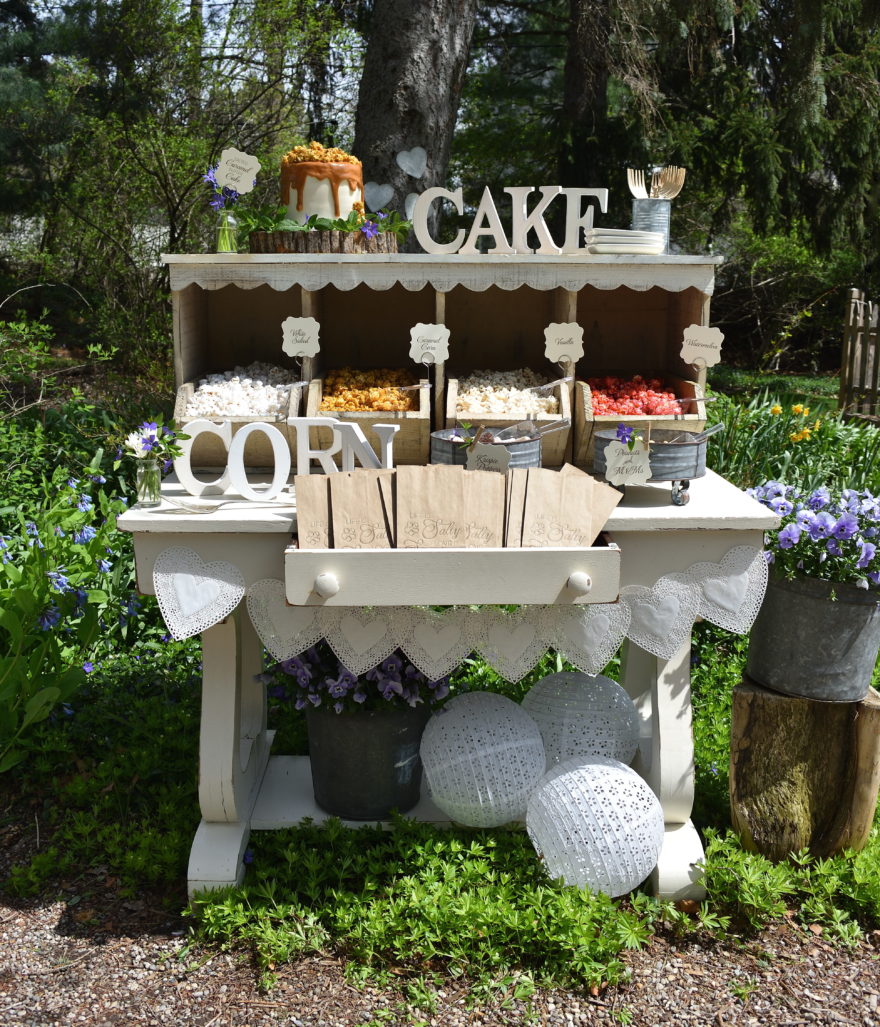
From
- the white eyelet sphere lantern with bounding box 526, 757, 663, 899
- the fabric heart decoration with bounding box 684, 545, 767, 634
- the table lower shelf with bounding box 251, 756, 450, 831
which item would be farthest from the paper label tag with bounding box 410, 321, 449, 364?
the table lower shelf with bounding box 251, 756, 450, 831

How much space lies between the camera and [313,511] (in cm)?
210

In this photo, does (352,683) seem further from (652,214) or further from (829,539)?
(652,214)

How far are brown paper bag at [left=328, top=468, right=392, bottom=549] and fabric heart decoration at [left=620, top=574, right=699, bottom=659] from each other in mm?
630

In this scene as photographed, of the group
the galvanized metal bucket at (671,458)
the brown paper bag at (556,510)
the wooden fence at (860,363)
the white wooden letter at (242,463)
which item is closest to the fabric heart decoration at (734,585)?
the galvanized metal bucket at (671,458)

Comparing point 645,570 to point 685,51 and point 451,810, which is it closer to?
point 451,810

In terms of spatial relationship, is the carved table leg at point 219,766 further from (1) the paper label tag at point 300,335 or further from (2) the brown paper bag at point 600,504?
(2) the brown paper bag at point 600,504

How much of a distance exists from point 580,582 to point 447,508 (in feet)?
1.09

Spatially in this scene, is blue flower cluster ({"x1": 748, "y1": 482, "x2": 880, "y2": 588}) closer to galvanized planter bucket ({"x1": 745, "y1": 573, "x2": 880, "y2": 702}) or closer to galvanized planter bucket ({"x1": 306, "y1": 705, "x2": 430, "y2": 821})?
galvanized planter bucket ({"x1": 745, "y1": 573, "x2": 880, "y2": 702})

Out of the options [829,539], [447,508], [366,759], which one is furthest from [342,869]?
[829,539]

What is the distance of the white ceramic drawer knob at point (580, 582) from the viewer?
2.04 meters

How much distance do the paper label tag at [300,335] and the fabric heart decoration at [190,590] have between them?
2.14 feet

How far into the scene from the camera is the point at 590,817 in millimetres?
2297

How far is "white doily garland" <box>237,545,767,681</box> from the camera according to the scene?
2.24 meters

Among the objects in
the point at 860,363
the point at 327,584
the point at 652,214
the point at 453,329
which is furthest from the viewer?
the point at 860,363
